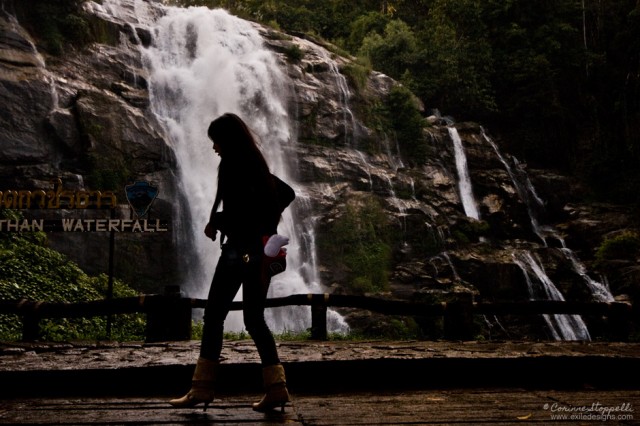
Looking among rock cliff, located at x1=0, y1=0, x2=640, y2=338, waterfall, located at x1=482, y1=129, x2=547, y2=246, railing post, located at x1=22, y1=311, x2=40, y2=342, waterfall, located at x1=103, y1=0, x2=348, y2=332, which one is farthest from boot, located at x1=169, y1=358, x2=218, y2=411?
waterfall, located at x1=482, y1=129, x2=547, y2=246

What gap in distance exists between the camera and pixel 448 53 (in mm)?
28484

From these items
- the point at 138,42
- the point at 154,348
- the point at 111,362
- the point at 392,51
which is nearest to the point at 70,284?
the point at 154,348

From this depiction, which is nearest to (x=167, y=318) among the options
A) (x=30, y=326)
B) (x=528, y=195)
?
(x=30, y=326)

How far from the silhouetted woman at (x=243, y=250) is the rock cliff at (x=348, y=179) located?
42.1ft

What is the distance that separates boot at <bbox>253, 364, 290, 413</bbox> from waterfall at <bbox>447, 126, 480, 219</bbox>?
2059 centimetres

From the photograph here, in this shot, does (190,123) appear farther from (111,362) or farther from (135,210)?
(111,362)

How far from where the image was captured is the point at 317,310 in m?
8.49

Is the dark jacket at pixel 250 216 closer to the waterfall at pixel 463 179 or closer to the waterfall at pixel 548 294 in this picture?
the waterfall at pixel 548 294

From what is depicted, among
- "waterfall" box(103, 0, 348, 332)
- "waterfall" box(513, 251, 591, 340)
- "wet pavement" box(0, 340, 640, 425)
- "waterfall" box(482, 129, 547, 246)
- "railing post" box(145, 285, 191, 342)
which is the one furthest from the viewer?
"waterfall" box(482, 129, 547, 246)

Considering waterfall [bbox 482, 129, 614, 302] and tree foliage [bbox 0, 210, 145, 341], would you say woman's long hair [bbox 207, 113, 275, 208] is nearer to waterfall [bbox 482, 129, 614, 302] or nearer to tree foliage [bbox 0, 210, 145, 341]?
tree foliage [bbox 0, 210, 145, 341]

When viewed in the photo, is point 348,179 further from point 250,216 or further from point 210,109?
point 250,216

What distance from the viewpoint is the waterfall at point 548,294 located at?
56.5 feet

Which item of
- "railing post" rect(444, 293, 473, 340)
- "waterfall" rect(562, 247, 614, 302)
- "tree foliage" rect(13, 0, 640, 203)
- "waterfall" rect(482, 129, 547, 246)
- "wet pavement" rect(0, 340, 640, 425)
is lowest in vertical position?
"wet pavement" rect(0, 340, 640, 425)

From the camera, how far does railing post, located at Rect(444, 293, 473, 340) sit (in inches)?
316
